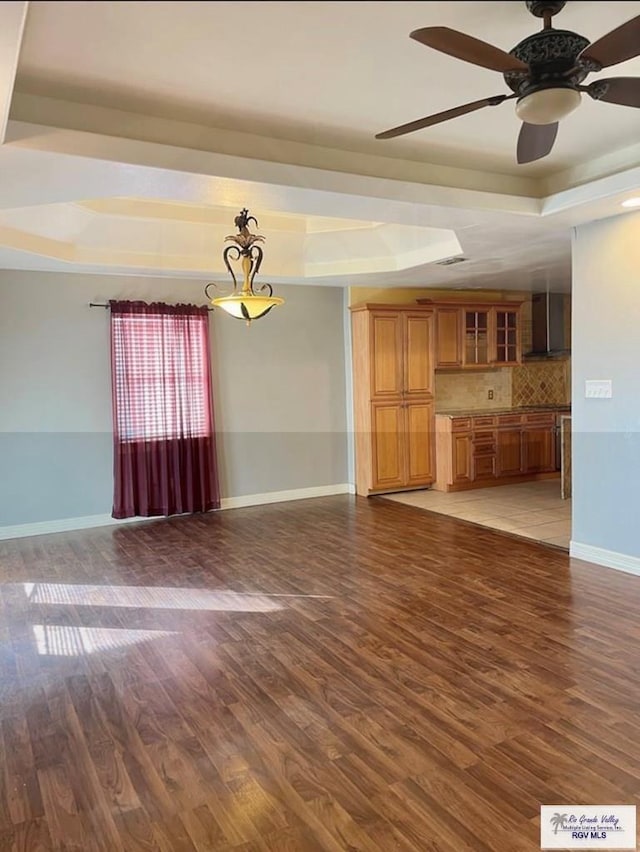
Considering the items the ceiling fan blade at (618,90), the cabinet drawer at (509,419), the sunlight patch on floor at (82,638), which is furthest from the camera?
the cabinet drawer at (509,419)

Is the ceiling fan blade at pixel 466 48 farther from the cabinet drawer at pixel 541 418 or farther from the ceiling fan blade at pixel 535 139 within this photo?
the cabinet drawer at pixel 541 418

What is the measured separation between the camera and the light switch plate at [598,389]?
425cm

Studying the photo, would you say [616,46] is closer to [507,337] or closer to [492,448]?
[492,448]

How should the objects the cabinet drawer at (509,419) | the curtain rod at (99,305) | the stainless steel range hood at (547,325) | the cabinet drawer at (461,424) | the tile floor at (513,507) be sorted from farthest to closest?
the stainless steel range hood at (547,325) < the cabinet drawer at (509,419) < the cabinet drawer at (461,424) < the curtain rod at (99,305) < the tile floor at (513,507)

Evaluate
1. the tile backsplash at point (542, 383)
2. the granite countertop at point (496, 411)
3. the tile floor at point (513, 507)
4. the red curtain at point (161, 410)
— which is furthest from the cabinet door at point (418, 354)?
the red curtain at point (161, 410)

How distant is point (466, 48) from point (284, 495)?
554 cm

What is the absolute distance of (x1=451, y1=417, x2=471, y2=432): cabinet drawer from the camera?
7.03 metres

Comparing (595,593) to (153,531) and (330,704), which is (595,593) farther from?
(153,531)

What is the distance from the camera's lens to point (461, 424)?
278 inches

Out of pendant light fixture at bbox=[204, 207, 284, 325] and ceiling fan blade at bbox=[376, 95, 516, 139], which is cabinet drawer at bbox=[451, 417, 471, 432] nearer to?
pendant light fixture at bbox=[204, 207, 284, 325]

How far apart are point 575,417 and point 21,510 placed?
196 inches

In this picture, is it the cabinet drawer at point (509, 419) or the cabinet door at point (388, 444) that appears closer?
the cabinet door at point (388, 444)

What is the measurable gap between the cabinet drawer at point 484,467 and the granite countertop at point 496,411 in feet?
1.75

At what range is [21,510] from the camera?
560 cm
